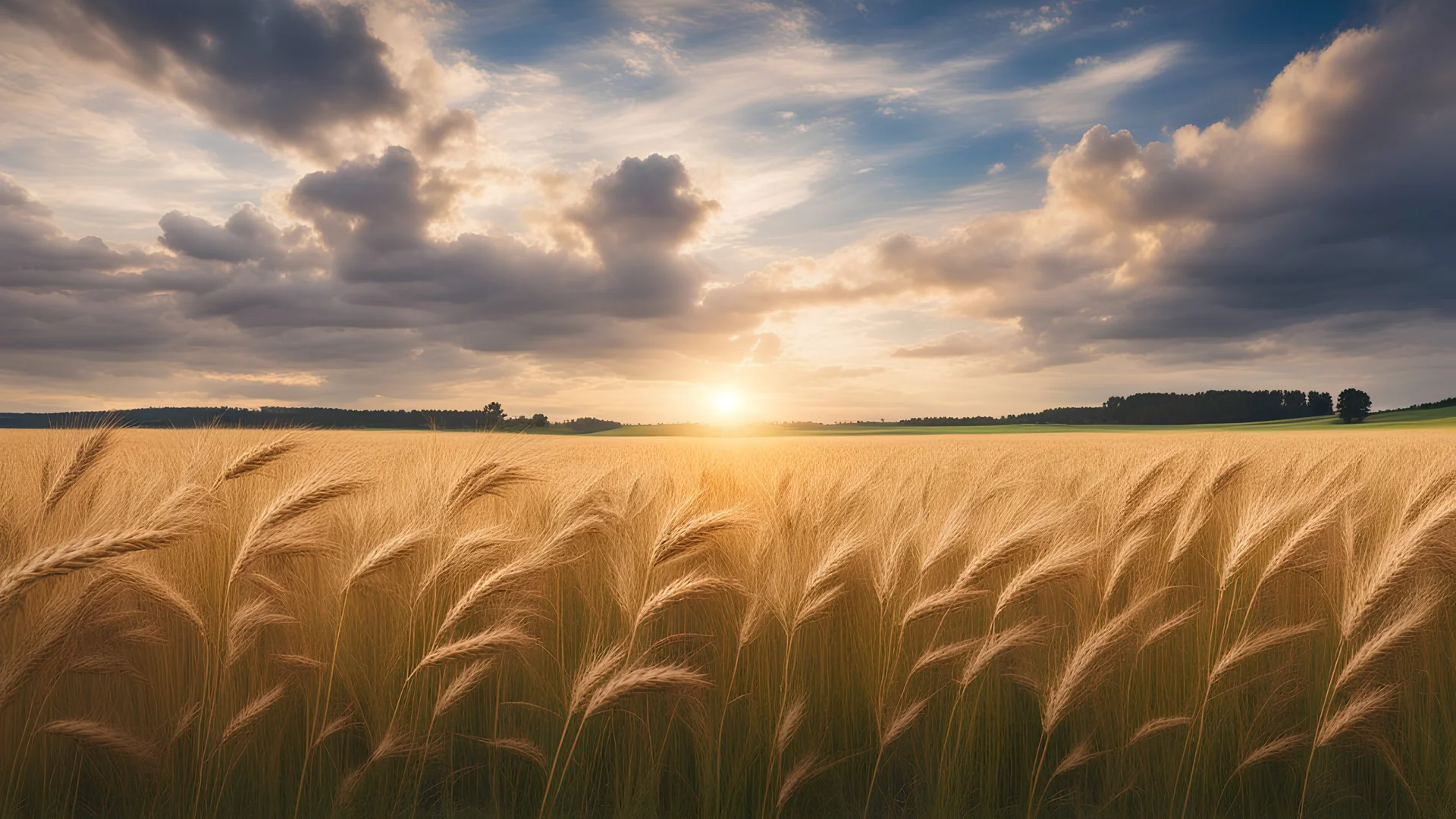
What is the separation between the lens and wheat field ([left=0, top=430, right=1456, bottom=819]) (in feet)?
8.39

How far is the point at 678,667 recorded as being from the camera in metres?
2.92

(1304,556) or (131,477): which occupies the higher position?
(131,477)

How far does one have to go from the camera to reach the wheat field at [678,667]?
2.56m

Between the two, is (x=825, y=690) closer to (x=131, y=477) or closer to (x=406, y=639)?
(x=406, y=639)

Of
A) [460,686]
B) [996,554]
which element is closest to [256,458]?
[460,686]

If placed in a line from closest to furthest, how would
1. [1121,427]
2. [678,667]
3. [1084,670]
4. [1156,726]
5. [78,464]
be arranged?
1. [1084,670]
2. [1156,726]
3. [678,667]
4. [78,464]
5. [1121,427]

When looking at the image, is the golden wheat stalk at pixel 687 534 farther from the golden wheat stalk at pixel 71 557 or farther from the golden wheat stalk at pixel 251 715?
the golden wheat stalk at pixel 71 557

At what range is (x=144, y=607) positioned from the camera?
3.18 m

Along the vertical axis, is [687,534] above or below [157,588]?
above

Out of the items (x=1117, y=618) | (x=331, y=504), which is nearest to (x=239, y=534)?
(x=331, y=504)

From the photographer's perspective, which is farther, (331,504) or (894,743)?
(331,504)

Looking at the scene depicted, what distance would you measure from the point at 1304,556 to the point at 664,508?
10.6ft

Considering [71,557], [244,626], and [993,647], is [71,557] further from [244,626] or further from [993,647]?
[993,647]

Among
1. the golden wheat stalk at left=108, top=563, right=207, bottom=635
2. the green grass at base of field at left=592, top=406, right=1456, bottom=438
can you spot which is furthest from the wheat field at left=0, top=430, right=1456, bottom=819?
the green grass at base of field at left=592, top=406, right=1456, bottom=438
